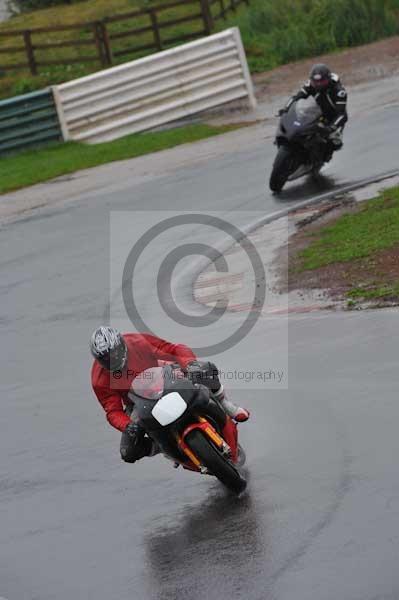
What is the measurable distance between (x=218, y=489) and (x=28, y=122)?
65.9ft

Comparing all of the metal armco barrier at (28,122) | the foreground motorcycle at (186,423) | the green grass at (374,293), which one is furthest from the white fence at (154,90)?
the foreground motorcycle at (186,423)

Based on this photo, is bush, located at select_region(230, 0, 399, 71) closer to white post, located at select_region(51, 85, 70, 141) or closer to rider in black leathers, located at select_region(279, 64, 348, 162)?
white post, located at select_region(51, 85, 70, 141)

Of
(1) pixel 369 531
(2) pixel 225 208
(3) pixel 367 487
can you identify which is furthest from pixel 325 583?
(2) pixel 225 208

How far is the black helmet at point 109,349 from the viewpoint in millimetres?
8578

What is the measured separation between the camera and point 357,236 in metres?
15.0

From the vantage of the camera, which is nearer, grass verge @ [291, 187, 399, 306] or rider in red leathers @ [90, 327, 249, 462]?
rider in red leathers @ [90, 327, 249, 462]

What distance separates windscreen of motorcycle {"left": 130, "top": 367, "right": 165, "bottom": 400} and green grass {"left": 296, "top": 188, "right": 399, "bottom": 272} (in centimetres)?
595

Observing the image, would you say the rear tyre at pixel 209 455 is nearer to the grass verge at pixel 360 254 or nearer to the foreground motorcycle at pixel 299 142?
the grass verge at pixel 360 254

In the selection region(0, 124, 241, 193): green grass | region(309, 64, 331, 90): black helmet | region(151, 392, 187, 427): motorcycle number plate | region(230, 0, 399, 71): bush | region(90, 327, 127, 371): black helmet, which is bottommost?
region(230, 0, 399, 71): bush

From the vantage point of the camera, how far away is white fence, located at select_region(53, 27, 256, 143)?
27906 mm

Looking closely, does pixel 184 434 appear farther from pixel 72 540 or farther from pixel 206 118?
pixel 206 118

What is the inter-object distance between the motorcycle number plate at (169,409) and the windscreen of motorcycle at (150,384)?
120 millimetres

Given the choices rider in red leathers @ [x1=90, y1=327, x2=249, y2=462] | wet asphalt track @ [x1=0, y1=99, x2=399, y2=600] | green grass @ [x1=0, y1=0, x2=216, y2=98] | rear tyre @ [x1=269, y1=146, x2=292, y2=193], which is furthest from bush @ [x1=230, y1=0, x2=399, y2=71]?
rider in red leathers @ [x1=90, y1=327, x2=249, y2=462]

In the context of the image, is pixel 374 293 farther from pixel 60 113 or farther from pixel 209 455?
pixel 60 113
